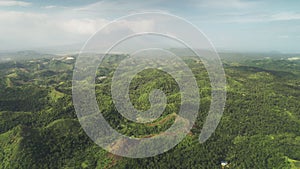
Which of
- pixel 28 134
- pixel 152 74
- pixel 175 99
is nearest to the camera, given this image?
pixel 28 134

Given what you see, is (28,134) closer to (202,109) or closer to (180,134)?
(180,134)

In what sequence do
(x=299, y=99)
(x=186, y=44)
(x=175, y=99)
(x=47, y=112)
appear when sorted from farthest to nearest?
(x=299, y=99) → (x=175, y=99) → (x=47, y=112) → (x=186, y=44)

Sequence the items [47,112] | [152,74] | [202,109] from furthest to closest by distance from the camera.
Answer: [152,74]
[47,112]
[202,109]

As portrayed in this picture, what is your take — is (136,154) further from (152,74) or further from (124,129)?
(152,74)

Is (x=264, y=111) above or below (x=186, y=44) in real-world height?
below

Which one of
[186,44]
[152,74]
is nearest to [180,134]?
[186,44]

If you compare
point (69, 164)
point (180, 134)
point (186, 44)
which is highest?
point (186, 44)

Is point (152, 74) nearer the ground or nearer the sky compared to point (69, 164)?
nearer the sky

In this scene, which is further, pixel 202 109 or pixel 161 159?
pixel 202 109

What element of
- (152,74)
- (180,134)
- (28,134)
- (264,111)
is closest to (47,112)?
(28,134)
